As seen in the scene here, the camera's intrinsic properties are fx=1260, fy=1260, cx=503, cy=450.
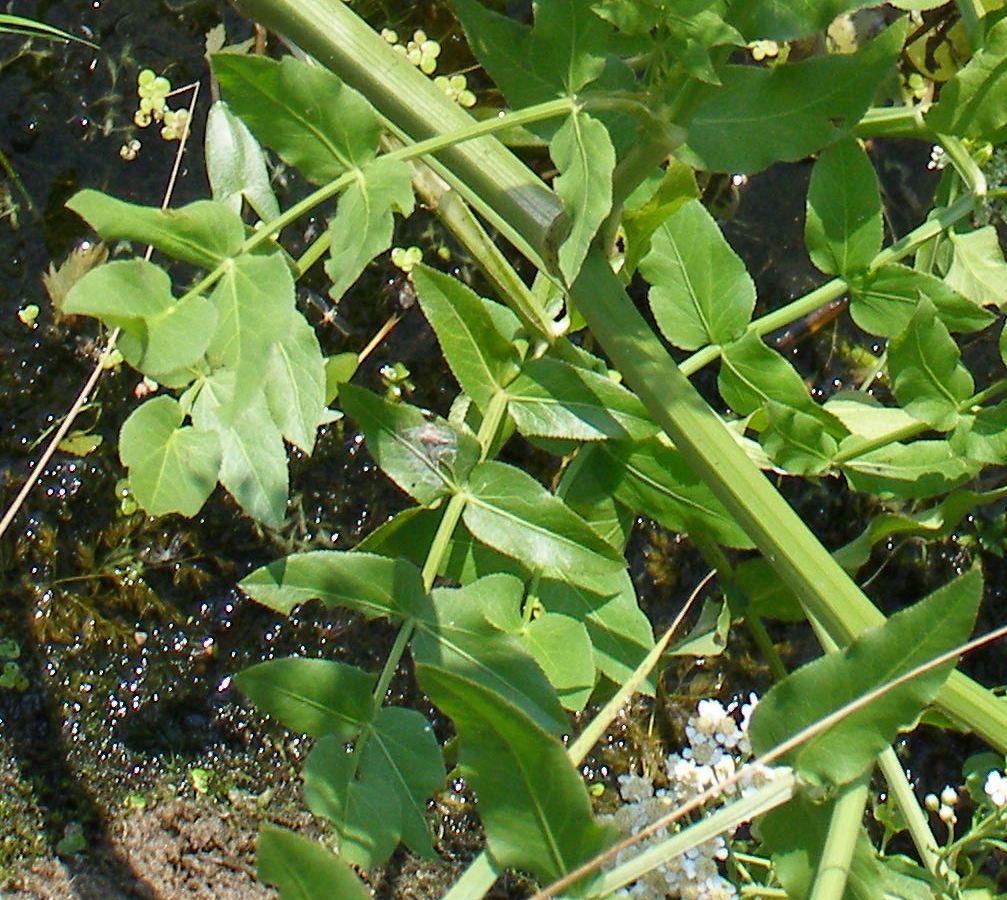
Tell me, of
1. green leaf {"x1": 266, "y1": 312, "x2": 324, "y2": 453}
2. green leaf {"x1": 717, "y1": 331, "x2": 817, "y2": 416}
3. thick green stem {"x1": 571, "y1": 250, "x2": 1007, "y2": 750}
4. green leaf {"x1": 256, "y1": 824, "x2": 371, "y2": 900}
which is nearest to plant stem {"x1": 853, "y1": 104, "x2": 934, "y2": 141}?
green leaf {"x1": 717, "y1": 331, "x2": 817, "y2": 416}

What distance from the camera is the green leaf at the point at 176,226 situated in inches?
34.4

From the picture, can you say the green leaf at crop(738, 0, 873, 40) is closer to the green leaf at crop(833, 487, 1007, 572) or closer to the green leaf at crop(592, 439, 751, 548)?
the green leaf at crop(592, 439, 751, 548)

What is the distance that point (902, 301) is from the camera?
4.25 ft

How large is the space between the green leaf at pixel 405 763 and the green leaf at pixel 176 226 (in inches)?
16.8

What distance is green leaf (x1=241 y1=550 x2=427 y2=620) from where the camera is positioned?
1122mm

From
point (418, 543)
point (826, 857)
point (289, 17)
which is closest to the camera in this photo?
point (826, 857)

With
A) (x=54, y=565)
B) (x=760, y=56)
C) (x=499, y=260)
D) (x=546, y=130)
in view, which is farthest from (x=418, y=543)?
(x=760, y=56)

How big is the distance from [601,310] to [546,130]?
16 centimetres

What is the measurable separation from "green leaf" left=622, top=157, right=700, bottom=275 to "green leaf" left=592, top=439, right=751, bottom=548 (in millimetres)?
211

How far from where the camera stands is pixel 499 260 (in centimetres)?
133

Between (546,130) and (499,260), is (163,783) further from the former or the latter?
(546,130)

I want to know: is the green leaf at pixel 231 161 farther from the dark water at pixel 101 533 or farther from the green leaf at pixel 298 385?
the dark water at pixel 101 533

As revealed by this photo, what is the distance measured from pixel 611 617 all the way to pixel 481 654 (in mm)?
255

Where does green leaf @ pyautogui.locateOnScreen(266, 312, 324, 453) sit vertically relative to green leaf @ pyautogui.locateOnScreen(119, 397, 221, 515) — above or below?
above
